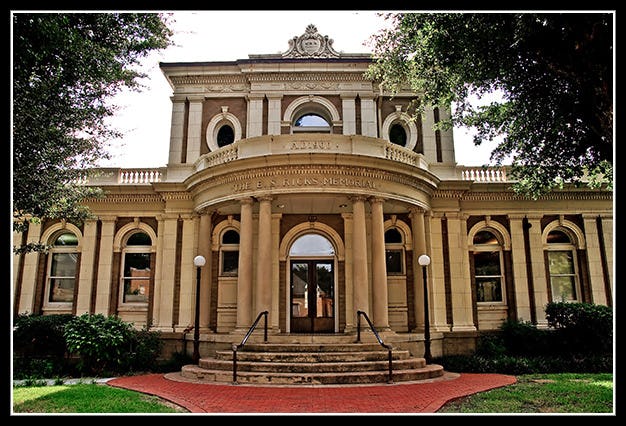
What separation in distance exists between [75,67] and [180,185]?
8.21m

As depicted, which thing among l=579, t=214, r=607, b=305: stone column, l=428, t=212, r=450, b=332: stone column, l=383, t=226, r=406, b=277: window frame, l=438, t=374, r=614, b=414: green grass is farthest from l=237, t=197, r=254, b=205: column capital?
l=579, t=214, r=607, b=305: stone column

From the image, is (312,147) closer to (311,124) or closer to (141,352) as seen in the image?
(311,124)

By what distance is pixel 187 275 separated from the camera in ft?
59.4

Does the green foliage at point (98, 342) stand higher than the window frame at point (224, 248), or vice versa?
the window frame at point (224, 248)

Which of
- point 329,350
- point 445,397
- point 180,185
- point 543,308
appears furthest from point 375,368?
point 180,185

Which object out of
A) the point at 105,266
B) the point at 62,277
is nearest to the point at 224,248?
the point at 105,266

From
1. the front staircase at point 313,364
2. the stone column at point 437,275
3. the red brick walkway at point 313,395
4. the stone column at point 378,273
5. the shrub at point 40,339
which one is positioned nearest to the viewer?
the red brick walkway at point 313,395

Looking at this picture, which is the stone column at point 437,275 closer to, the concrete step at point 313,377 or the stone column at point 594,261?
the concrete step at point 313,377

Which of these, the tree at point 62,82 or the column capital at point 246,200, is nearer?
the tree at point 62,82

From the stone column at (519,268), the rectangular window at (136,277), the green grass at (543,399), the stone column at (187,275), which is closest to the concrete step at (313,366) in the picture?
the green grass at (543,399)

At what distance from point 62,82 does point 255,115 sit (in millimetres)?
9412

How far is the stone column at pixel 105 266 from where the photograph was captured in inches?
726

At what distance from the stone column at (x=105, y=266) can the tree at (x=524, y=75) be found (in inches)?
477

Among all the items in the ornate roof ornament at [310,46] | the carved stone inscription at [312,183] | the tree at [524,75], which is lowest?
the carved stone inscription at [312,183]
